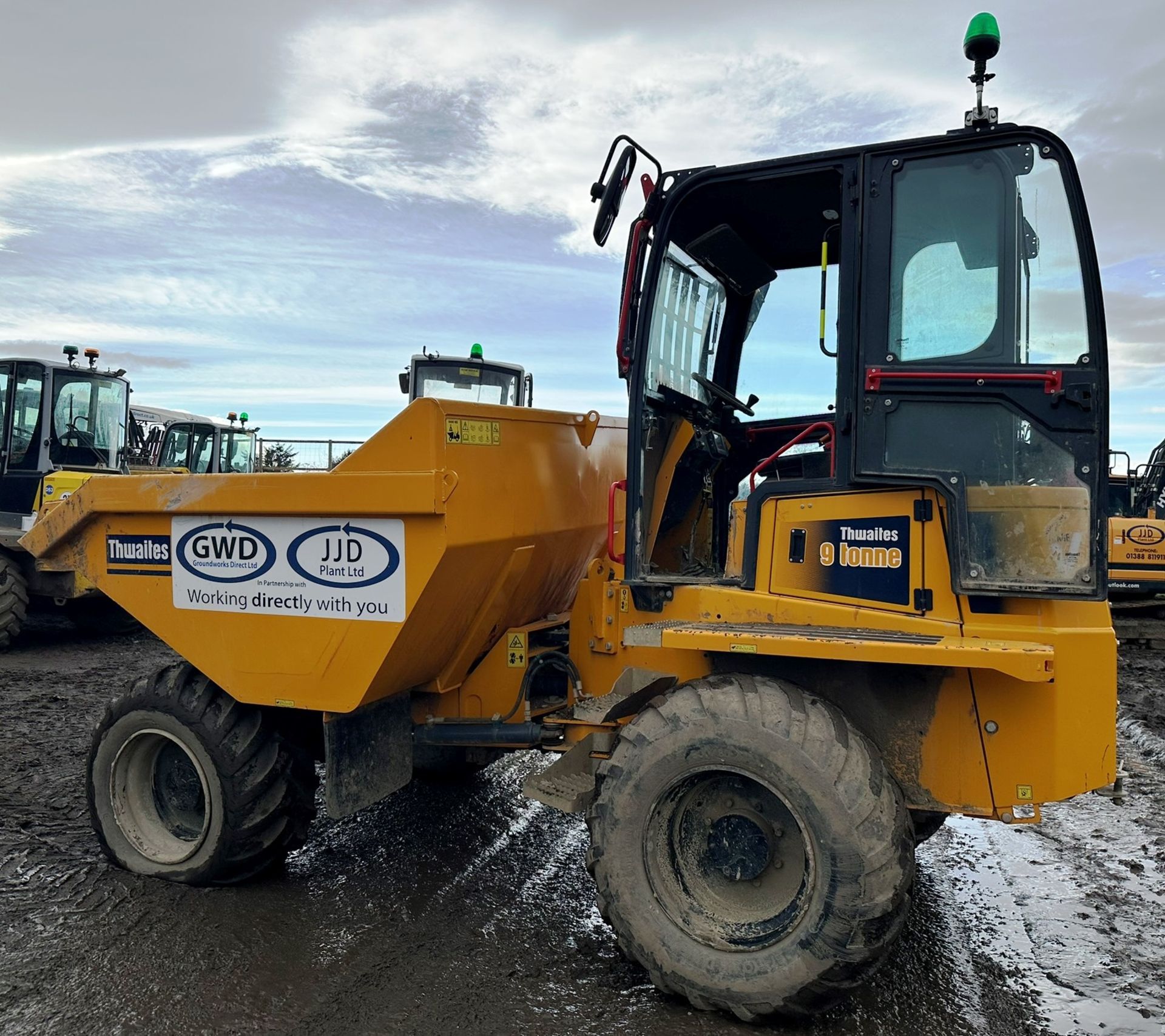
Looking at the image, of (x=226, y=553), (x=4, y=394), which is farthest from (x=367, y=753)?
(x=4, y=394)

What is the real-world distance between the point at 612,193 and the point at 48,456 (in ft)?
29.7

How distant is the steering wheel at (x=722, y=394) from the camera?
13.8 ft

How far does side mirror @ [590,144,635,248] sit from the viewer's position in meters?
3.66

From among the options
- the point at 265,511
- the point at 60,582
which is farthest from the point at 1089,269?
the point at 60,582

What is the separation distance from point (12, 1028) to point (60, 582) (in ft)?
25.6

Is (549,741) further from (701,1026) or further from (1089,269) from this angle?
(1089,269)

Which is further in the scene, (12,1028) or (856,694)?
(856,694)

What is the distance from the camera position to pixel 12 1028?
118 inches

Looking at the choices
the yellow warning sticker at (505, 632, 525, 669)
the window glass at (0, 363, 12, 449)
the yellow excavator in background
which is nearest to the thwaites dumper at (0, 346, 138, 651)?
the window glass at (0, 363, 12, 449)

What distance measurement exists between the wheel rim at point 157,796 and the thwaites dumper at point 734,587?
1cm

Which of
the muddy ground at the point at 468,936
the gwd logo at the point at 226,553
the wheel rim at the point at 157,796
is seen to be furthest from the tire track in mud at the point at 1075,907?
the wheel rim at the point at 157,796

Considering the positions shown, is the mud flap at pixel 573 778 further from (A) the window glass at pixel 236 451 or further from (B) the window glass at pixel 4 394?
(A) the window glass at pixel 236 451

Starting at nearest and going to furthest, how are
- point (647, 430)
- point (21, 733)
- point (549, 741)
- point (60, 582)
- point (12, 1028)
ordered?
1. point (12, 1028)
2. point (647, 430)
3. point (549, 741)
4. point (21, 733)
5. point (60, 582)

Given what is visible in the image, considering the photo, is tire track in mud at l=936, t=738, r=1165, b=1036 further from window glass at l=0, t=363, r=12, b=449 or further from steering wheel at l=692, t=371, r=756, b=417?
window glass at l=0, t=363, r=12, b=449
